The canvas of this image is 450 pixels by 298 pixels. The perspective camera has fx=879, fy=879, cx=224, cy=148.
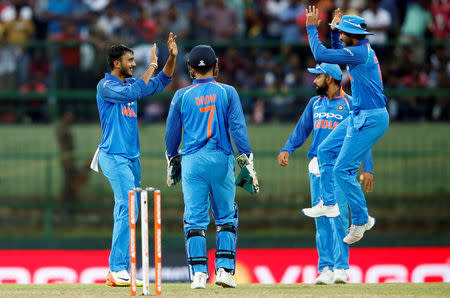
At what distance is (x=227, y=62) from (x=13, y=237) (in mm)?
5060

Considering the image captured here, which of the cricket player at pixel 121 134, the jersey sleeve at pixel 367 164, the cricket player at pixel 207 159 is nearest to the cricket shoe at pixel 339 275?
the jersey sleeve at pixel 367 164

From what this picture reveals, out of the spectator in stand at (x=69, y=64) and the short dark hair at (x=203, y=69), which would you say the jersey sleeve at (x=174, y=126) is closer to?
the short dark hair at (x=203, y=69)

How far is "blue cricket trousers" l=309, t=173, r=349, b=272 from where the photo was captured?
1011 centimetres

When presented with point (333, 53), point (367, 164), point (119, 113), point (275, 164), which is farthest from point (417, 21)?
point (119, 113)

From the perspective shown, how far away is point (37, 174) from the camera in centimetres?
1606

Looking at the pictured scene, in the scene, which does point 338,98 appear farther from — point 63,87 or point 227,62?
point 63,87

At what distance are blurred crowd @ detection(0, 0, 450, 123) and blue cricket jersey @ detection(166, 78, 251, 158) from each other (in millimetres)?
6980

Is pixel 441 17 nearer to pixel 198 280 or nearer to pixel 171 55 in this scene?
pixel 171 55

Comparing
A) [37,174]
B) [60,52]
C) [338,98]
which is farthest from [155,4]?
[338,98]

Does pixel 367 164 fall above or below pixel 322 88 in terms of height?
below

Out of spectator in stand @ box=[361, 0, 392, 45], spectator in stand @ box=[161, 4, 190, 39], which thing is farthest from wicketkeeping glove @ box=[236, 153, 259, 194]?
spectator in stand @ box=[161, 4, 190, 39]

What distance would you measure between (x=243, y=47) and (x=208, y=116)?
762 cm

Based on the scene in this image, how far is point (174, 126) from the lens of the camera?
9.29 meters

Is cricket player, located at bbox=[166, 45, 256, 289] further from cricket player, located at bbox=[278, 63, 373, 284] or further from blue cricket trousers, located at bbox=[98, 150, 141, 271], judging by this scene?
cricket player, located at bbox=[278, 63, 373, 284]
